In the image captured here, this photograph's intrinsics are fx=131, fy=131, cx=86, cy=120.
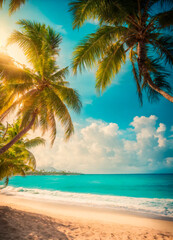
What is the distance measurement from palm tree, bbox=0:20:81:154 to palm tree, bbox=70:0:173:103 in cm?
215

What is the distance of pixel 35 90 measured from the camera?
651cm

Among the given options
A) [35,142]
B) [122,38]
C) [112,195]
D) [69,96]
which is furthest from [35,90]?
[112,195]

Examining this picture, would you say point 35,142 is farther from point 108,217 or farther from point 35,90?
point 108,217

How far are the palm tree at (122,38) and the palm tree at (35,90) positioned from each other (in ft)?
7.06

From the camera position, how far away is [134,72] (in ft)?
17.9

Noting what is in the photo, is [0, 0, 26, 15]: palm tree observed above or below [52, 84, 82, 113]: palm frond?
above

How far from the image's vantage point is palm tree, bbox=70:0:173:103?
3898 mm

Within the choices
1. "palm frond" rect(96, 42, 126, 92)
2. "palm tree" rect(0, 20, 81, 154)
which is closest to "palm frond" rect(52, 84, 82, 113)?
"palm tree" rect(0, 20, 81, 154)

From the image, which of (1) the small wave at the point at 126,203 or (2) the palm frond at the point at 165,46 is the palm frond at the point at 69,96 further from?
(1) the small wave at the point at 126,203

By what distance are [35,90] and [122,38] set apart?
4.49 meters

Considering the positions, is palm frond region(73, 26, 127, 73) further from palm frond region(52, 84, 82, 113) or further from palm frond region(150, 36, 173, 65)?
palm frond region(52, 84, 82, 113)

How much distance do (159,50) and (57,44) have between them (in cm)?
559

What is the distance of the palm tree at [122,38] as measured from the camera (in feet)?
12.8

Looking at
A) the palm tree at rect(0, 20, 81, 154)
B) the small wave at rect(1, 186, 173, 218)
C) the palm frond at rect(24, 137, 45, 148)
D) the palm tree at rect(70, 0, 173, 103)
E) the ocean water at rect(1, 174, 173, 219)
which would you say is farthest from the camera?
the palm frond at rect(24, 137, 45, 148)
